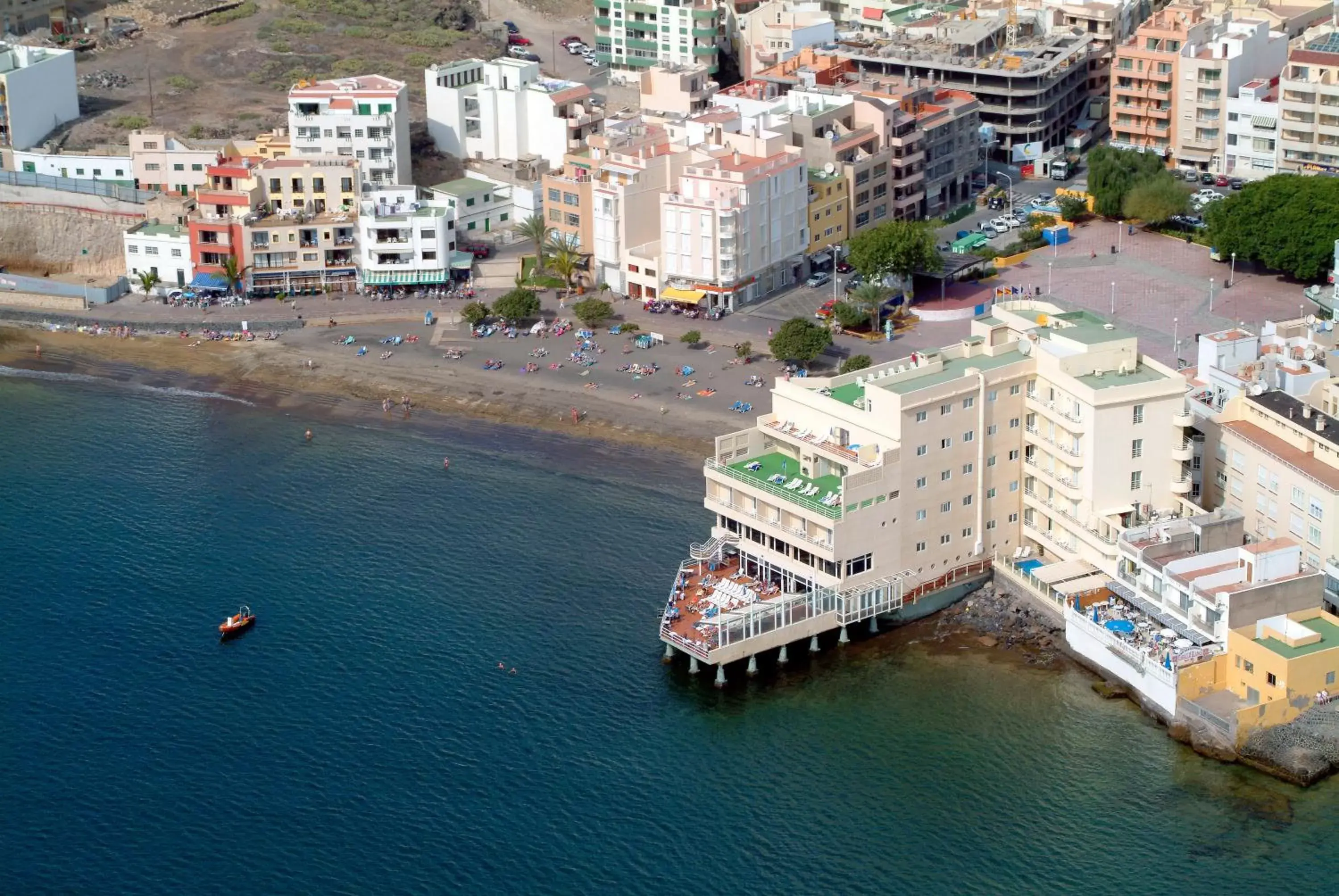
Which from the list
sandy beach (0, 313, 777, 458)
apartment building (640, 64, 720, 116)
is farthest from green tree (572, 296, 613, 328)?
apartment building (640, 64, 720, 116)

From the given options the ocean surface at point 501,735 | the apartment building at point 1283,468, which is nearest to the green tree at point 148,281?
the ocean surface at point 501,735

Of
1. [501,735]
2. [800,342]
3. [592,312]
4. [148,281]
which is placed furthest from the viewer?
[148,281]

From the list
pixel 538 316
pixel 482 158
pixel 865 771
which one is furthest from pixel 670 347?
pixel 865 771

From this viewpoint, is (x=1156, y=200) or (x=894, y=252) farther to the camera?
(x=1156, y=200)

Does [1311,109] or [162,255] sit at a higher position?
[1311,109]

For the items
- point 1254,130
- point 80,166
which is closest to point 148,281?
point 80,166

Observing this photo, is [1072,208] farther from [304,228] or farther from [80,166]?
[80,166]

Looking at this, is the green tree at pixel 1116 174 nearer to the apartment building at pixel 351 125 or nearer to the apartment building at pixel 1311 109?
the apartment building at pixel 1311 109

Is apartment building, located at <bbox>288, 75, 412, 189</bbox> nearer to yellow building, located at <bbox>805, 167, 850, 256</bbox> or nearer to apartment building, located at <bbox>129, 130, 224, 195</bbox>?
apartment building, located at <bbox>129, 130, 224, 195</bbox>
